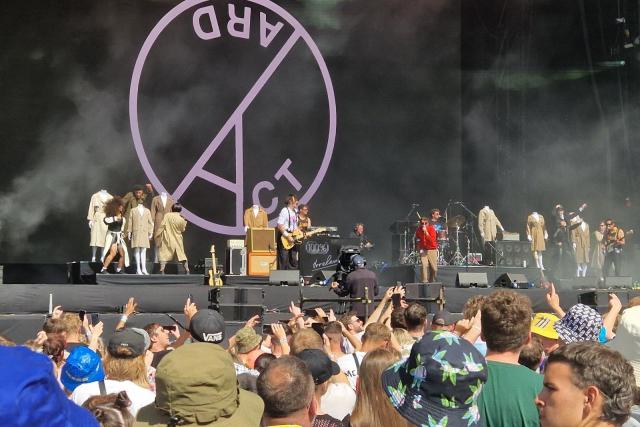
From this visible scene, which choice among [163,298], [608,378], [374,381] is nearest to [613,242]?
[163,298]

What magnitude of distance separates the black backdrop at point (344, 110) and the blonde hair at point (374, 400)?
16121 mm

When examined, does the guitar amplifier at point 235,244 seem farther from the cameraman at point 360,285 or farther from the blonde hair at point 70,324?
the blonde hair at point 70,324

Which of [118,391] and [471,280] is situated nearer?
[118,391]

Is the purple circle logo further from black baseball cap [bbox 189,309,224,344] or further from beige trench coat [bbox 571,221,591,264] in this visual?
black baseball cap [bbox 189,309,224,344]

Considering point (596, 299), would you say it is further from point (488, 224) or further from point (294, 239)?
point (488, 224)

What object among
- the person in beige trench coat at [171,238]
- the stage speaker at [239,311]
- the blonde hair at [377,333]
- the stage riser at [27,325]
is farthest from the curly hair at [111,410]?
the person in beige trench coat at [171,238]

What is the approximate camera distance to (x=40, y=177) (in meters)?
17.8

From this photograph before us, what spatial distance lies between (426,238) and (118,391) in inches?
518

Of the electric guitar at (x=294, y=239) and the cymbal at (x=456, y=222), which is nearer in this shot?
the electric guitar at (x=294, y=239)

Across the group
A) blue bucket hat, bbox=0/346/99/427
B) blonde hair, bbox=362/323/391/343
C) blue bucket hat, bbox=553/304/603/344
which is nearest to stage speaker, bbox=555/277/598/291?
blonde hair, bbox=362/323/391/343

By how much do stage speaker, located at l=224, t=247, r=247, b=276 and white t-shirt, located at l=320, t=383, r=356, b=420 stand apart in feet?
43.5

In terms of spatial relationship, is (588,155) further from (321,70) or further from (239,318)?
(239,318)

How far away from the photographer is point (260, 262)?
16312 millimetres

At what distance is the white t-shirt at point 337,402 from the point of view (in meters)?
3.53
